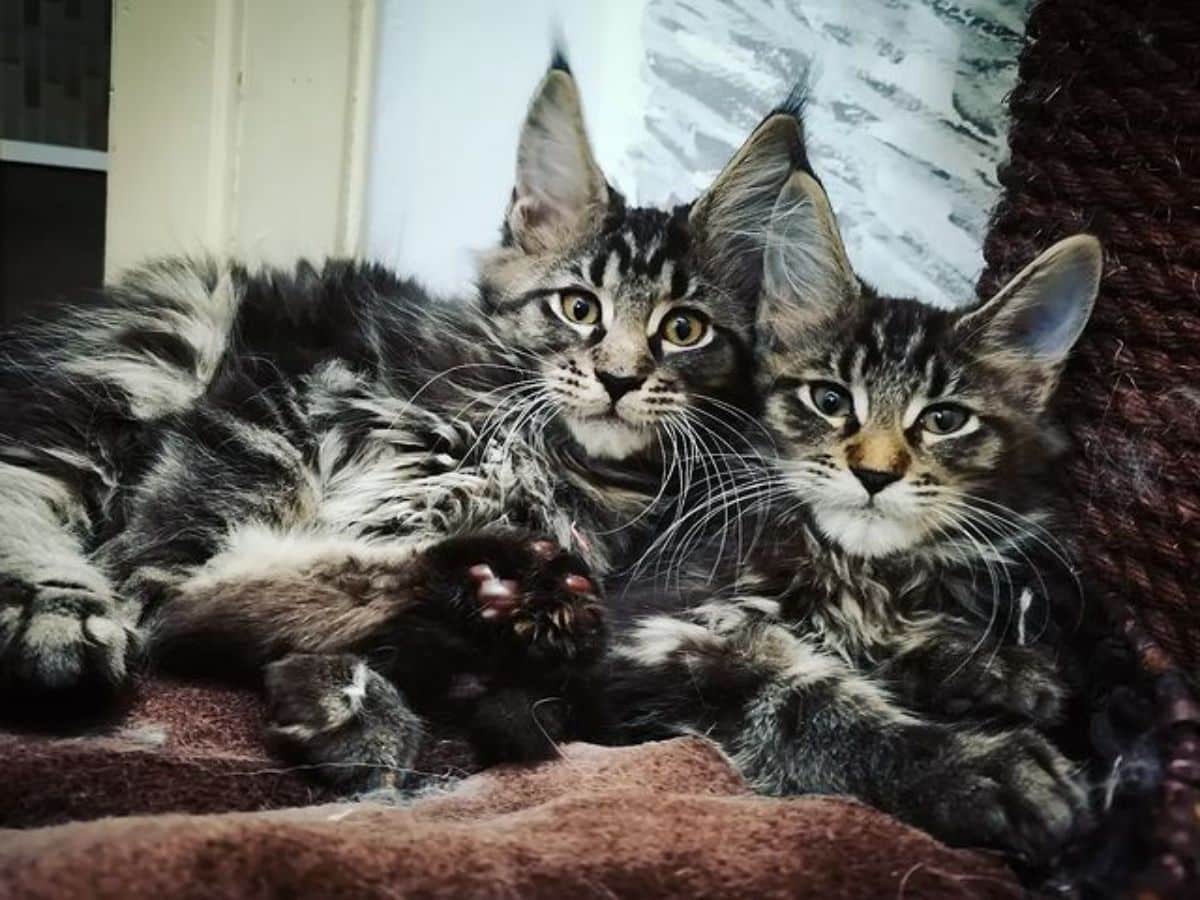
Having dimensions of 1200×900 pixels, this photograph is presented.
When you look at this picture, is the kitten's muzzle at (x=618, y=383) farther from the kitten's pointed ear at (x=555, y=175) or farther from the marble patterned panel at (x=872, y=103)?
the marble patterned panel at (x=872, y=103)

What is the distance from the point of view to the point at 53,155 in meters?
2.33

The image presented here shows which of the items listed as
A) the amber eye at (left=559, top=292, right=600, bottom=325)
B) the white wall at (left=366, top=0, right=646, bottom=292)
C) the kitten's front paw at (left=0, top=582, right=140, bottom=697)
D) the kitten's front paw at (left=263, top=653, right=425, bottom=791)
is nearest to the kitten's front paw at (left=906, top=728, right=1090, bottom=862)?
the kitten's front paw at (left=263, top=653, right=425, bottom=791)

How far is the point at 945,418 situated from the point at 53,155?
1922 millimetres

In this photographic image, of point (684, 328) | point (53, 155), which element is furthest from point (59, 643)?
point (53, 155)

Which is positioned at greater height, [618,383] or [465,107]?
[465,107]

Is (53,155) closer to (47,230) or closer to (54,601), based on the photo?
(47,230)

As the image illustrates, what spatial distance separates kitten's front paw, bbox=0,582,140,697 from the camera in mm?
1031

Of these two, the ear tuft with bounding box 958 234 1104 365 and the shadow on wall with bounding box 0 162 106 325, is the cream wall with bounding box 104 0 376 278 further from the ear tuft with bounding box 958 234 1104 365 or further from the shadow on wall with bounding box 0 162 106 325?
the ear tuft with bounding box 958 234 1104 365

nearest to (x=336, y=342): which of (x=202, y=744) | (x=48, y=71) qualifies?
(x=202, y=744)

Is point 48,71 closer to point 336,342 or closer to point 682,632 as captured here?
point 336,342

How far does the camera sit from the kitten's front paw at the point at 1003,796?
929mm

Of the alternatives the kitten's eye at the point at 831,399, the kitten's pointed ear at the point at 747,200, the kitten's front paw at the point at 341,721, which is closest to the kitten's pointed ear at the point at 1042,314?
the kitten's eye at the point at 831,399

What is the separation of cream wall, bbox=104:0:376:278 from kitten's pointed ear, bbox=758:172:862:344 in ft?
3.39

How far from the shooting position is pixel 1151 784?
2.91ft
